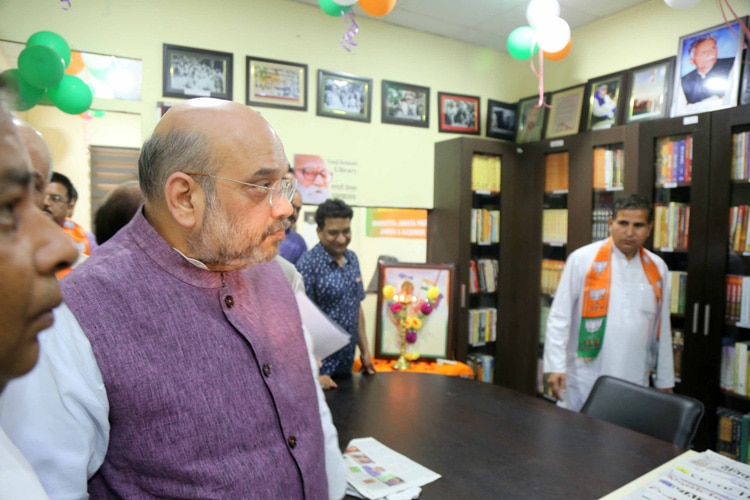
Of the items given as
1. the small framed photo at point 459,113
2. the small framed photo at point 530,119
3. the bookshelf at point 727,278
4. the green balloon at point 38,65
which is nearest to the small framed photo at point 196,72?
the green balloon at point 38,65

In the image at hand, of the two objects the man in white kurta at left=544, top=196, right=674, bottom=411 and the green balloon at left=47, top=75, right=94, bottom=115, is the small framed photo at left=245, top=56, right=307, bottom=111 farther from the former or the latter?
the man in white kurta at left=544, top=196, right=674, bottom=411

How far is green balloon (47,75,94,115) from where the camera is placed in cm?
260

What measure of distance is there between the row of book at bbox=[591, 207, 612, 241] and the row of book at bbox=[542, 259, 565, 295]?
40cm

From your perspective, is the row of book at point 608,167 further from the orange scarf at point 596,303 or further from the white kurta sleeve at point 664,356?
the white kurta sleeve at point 664,356

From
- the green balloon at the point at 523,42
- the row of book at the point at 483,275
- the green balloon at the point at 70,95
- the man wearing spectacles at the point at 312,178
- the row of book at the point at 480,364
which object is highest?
the green balloon at the point at 523,42

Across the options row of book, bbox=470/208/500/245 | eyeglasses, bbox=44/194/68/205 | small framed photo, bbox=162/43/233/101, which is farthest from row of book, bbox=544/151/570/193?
eyeglasses, bbox=44/194/68/205

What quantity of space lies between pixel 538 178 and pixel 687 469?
10.4 ft

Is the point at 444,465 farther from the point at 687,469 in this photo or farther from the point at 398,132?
the point at 398,132

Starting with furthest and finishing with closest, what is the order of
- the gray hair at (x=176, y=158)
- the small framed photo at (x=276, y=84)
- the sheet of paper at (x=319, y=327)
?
the small framed photo at (x=276, y=84) < the sheet of paper at (x=319, y=327) < the gray hair at (x=176, y=158)

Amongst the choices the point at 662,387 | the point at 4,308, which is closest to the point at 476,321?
the point at 662,387

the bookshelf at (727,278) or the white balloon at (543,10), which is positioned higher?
the white balloon at (543,10)

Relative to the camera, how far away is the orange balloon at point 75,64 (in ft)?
9.93

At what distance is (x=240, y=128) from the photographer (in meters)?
0.93

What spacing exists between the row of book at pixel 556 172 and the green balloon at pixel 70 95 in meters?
3.53
